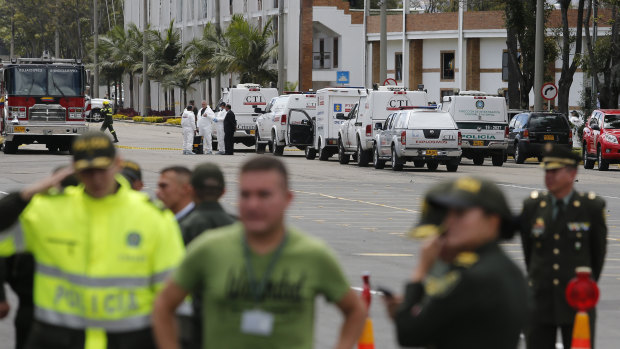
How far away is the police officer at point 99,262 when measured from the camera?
5.80 metres

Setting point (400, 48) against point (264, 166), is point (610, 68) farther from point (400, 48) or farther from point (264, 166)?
point (264, 166)

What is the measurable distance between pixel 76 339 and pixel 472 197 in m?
2.20

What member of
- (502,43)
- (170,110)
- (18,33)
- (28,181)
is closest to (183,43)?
(170,110)

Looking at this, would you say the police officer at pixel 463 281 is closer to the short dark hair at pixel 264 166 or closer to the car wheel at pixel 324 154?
the short dark hair at pixel 264 166

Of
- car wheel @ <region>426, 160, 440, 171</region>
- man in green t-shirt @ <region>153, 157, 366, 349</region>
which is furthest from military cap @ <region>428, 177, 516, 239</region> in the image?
car wheel @ <region>426, 160, 440, 171</region>

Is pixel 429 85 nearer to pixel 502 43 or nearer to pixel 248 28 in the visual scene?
pixel 502 43

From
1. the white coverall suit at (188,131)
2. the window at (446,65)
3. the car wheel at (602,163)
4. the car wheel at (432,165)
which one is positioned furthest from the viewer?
the window at (446,65)

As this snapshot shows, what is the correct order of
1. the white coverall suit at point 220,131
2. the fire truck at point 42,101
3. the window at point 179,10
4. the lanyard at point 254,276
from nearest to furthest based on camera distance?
the lanyard at point 254,276, the fire truck at point 42,101, the white coverall suit at point 220,131, the window at point 179,10

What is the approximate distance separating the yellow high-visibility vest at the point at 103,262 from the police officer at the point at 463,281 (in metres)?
1.57

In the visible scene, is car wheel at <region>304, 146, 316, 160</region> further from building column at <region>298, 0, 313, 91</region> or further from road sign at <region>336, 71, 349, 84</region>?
building column at <region>298, 0, 313, 91</region>

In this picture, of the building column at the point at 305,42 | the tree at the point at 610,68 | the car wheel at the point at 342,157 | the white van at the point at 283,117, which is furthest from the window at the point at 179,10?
the car wheel at the point at 342,157

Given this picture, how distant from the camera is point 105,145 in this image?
19.1 ft

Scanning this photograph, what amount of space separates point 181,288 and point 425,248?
103 cm

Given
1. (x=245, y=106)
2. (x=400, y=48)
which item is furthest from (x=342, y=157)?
(x=400, y=48)
